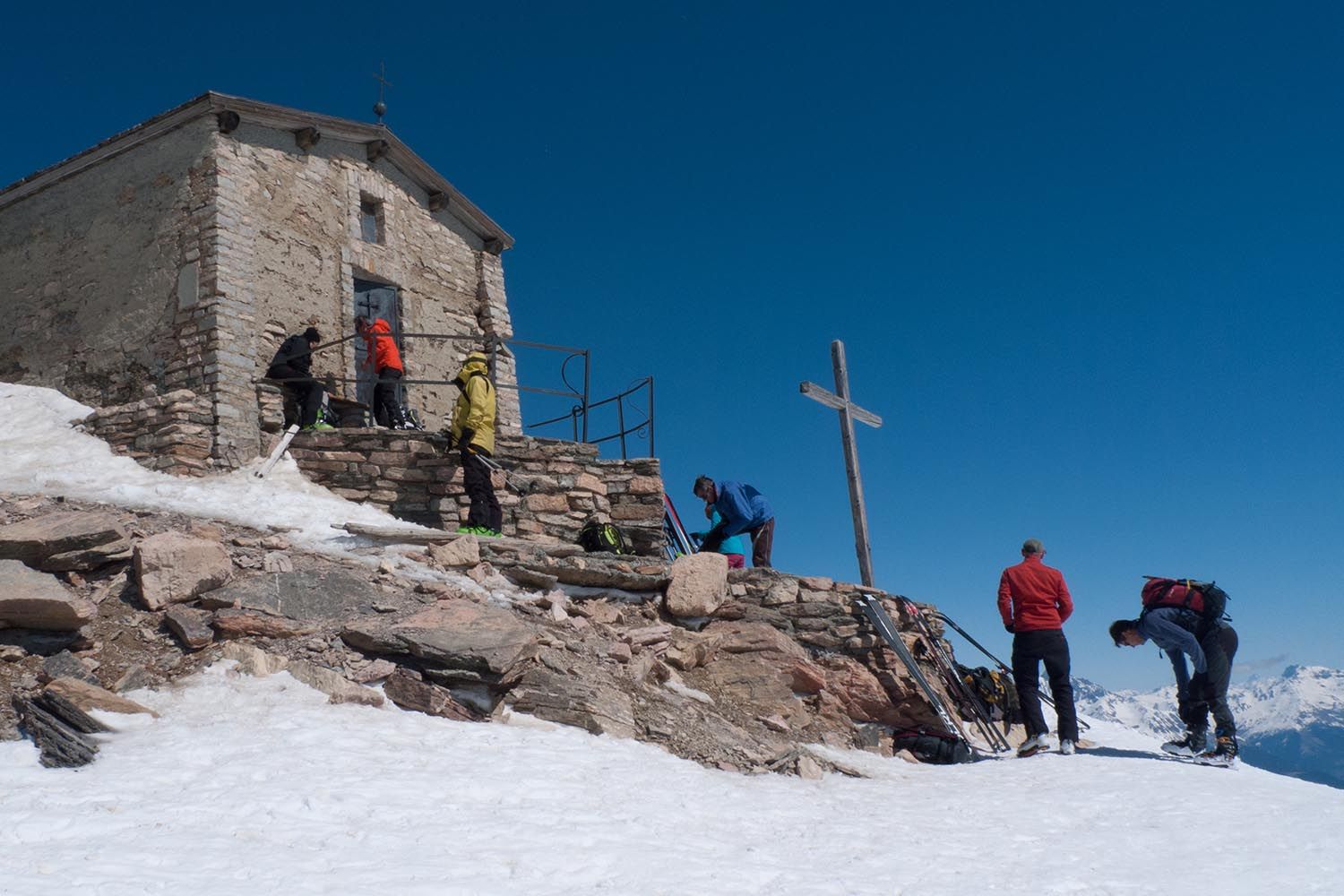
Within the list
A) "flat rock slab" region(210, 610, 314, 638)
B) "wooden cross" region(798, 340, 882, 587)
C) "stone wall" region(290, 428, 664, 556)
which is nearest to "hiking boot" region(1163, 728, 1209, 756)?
"wooden cross" region(798, 340, 882, 587)

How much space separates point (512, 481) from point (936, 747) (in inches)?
227

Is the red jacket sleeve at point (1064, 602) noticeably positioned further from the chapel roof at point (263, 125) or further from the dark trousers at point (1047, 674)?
the chapel roof at point (263, 125)

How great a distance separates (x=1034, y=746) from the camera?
27.5ft

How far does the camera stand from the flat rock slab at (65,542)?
692 cm

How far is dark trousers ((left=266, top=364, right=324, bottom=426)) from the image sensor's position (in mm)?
12523

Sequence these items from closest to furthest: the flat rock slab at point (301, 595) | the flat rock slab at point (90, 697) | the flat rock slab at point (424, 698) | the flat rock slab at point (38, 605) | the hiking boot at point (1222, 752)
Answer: the flat rock slab at point (90, 697) < the flat rock slab at point (38, 605) < the flat rock slab at point (424, 698) < the flat rock slab at point (301, 595) < the hiking boot at point (1222, 752)

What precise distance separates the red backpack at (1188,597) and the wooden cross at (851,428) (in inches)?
125

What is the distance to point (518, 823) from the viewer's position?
4.71m

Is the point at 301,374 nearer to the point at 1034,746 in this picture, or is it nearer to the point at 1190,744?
the point at 1034,746

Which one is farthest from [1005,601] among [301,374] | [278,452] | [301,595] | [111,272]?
[111,272]

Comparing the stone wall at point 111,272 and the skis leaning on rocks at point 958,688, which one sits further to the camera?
the stone wall at point 111,272

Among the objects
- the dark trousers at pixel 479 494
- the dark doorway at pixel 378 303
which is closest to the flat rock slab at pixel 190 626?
the dark trousers at pixel 479 494

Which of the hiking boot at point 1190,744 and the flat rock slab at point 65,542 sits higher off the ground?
the flat rock slab at point 65,542

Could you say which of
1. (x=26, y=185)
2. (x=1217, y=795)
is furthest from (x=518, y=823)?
(x=26, y=185)
